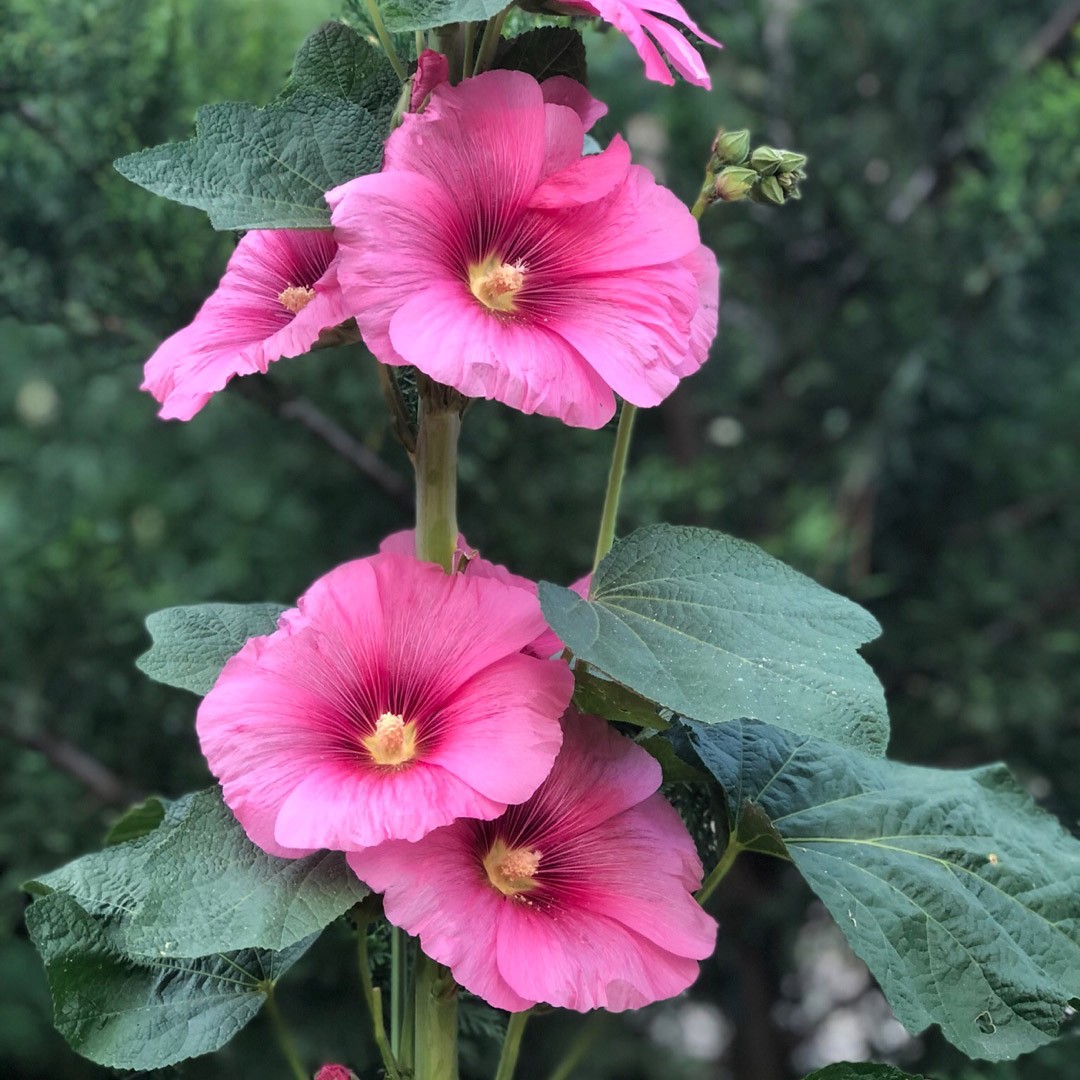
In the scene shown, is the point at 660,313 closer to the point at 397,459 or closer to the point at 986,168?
the point at 397,459

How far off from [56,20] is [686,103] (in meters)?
0.67

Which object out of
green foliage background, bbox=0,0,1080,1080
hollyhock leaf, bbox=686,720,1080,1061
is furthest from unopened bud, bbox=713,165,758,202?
green foliage background, bbox=0,0,1080,1080

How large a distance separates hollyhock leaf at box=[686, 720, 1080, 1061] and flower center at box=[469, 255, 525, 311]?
0.65 feet

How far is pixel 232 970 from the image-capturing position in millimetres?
508

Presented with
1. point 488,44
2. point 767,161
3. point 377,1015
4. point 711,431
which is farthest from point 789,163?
point 711,431

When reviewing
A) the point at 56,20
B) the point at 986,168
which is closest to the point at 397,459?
the point at 56,20

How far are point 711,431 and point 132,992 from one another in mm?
1276

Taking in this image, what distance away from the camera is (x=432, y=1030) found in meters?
0.49

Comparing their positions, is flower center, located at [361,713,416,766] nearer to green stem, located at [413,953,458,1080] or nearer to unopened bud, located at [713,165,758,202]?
green stem, located at [413,953,458,1080]

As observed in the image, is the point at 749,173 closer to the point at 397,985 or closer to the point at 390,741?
the point at 390,741

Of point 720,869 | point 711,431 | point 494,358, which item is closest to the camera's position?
point 494,358

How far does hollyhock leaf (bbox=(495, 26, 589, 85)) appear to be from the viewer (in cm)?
49

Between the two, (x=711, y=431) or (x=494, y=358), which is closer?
(x=494, y=358)

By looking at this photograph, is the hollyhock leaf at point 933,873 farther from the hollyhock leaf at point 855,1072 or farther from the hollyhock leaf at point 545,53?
the hollyhock leaf at point 545,53
